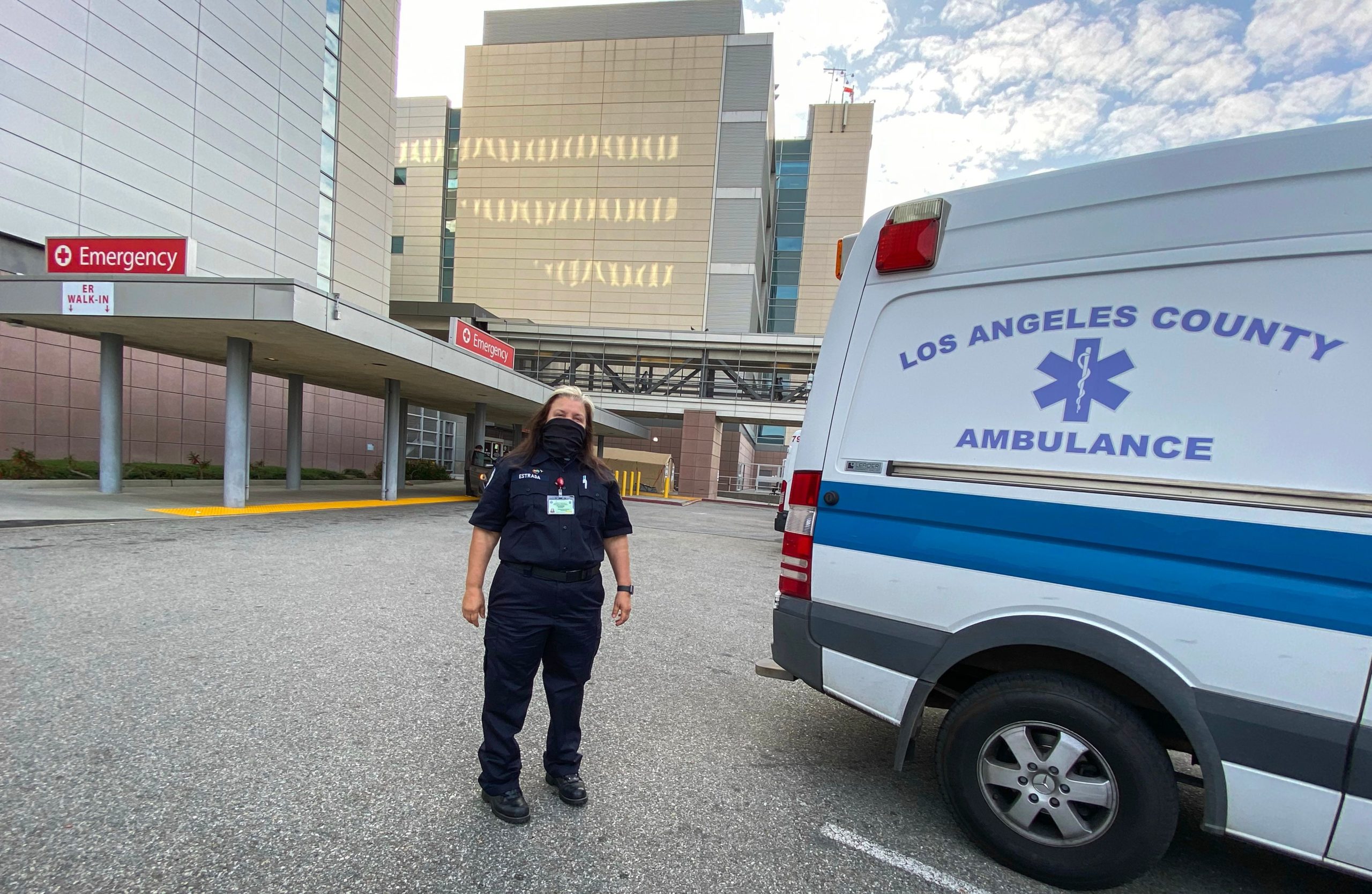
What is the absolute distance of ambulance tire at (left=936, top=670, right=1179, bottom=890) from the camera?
1.93m

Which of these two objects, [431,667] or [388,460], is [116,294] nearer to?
[388,460]

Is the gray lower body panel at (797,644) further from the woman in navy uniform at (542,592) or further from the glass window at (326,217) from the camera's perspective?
the glass window at (326,217)

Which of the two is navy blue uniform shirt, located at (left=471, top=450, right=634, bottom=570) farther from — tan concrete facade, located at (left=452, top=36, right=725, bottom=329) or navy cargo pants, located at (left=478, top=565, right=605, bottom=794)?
tan concrete facade, located at (left=452, top=36, right=725, bottom=329)

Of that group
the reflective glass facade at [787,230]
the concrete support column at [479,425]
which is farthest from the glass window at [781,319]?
the concrete support column at [479,425]

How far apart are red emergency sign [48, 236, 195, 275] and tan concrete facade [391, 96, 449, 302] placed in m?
29.5

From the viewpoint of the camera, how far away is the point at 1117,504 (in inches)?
76.7

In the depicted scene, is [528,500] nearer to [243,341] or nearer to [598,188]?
[243,341]

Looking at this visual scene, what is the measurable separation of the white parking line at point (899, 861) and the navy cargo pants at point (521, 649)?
1210 millimetres

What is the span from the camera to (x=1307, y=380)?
5.80ft

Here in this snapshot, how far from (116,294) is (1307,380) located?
51.1 feet

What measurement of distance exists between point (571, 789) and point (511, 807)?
9.9 inches

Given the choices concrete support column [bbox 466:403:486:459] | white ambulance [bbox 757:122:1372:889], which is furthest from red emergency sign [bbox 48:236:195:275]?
white ambulance [bbox 757:122:1372:889]

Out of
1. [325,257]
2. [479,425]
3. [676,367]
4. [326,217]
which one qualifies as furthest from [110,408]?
[676,367]

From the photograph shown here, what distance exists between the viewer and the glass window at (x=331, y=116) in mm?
22281
